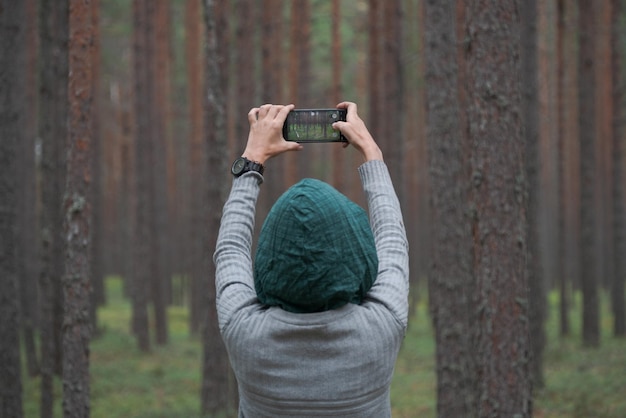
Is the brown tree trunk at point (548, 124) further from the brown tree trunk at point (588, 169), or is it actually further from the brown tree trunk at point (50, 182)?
the brown tree trunk at point (50, 182)

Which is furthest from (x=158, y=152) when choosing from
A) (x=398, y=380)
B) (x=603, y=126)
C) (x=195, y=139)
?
(x=603, y=126)

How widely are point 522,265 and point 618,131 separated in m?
14.2

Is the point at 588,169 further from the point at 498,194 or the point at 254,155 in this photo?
the point at 254,155

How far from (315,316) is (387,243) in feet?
1.26

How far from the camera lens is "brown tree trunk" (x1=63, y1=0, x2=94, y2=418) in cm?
704

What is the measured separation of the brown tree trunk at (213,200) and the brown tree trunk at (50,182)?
210 cm

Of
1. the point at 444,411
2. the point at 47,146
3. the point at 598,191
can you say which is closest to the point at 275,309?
the point at 444,411

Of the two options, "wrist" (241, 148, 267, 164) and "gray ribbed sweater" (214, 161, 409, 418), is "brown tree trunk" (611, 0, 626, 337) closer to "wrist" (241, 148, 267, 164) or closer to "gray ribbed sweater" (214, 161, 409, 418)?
"wrist" (241, 148, 267, 164)

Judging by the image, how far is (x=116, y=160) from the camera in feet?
154

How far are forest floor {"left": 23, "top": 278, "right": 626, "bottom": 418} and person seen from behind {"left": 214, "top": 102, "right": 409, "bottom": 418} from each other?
32.1 feet

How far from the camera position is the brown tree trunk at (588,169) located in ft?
53.5

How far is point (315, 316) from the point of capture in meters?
1.86

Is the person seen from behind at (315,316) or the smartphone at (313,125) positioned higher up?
the smartphone at (313,125)

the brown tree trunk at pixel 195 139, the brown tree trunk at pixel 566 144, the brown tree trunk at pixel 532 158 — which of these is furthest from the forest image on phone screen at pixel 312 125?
the brown tree trunk at pixel 195 139
